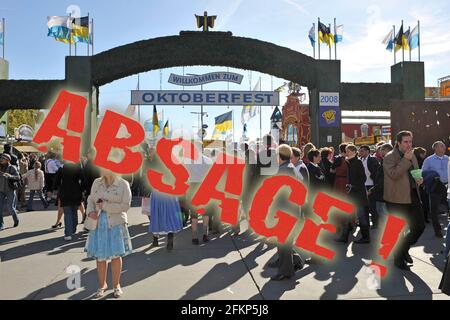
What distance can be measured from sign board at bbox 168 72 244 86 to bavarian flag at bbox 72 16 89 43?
15.5 feet

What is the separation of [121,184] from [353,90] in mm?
17666

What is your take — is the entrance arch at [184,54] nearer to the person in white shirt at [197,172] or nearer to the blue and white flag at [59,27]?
the blue and white flag at [59,27]

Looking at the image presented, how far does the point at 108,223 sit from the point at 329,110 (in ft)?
54.2

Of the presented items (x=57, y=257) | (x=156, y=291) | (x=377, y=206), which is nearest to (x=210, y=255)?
(x=156, y=291)

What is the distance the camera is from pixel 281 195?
5746 mm

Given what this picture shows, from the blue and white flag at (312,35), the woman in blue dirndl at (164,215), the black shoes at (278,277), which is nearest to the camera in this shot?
the black shoes at (278,277)

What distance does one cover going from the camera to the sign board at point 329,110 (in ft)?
63.6

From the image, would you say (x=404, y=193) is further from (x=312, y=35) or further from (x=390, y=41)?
(x=390, y=41)

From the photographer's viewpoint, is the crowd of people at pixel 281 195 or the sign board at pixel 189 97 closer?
the crowd of people at pixel 281 195

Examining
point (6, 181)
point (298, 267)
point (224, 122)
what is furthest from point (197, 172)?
point (224, 122)

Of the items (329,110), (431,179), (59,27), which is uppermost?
(59,27)

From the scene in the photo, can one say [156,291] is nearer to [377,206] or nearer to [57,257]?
[57,257]

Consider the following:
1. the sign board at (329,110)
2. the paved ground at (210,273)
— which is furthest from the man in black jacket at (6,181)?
the sign board at (329,110)

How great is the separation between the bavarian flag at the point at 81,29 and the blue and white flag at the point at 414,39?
1670 cm
